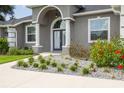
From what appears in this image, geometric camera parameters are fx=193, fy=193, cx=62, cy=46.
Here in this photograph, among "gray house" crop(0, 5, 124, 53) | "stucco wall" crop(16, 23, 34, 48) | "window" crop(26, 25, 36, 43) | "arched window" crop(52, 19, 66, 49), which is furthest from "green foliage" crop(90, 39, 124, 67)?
"stucco wall" crop(16, 23, 34, 48)

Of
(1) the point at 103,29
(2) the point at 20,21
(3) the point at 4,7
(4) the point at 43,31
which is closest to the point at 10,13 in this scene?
(3) the point at 4,7

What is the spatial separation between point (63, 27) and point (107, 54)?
34.2ft

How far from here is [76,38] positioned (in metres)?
18.6

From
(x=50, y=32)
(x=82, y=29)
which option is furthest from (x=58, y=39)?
(x=82, y=29)

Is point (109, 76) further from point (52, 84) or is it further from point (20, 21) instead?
point (20, 21)

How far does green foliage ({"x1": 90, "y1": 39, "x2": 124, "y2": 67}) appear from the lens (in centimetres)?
1003

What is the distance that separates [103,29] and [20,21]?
10084 millimetres

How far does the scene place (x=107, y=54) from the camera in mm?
10281

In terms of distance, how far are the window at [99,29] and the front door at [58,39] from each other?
11.5 ft

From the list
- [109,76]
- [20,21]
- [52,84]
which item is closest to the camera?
[52,84]

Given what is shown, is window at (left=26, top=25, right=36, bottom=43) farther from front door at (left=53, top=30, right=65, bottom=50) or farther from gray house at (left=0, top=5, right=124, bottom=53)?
front door at (left=53, top=30, right=65, bottom=50)
